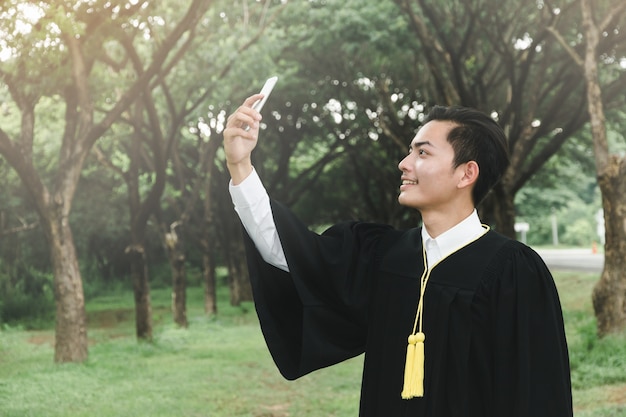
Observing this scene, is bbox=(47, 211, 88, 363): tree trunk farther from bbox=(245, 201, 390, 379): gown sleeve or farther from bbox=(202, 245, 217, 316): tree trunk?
bbox=(202, 245, 217, 316): tree trunk

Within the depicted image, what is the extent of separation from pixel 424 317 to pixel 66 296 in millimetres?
9581

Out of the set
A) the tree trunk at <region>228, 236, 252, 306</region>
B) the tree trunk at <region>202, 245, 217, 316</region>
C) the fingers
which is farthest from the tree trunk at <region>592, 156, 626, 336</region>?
the tree trunk at <region>228, 236, 252, 306</region>

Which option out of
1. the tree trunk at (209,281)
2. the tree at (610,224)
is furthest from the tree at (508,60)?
the tree trunk at (209,281)

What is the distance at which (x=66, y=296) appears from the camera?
11789mm

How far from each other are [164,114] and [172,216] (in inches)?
421

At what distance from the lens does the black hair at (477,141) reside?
10.4 ft

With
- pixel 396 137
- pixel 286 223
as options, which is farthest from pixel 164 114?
pixel 286 223

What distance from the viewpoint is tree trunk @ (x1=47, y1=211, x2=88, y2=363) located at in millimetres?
11695

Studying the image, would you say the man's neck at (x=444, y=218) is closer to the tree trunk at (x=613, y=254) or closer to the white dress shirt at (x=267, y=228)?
the white dress shirt at (x=267, y=228)

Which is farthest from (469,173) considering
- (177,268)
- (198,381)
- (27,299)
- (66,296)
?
(27,299)

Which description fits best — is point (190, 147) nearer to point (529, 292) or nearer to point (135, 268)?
point (135, 268)

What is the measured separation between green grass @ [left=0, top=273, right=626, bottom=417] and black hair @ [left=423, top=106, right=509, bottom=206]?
5.11 meters

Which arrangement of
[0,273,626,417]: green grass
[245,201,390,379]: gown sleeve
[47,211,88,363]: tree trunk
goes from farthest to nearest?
1. [47,211,88,363]: tree trunk
2. [0,273,626,417]: green grass
3. [245,201,390,379]: gown sleeve

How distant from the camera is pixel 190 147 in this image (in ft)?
78.1
